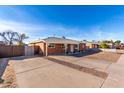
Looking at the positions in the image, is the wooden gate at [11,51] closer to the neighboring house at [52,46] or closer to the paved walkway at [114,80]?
the neighboring house at [52,46]

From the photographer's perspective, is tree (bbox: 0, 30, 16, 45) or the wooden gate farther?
tree (bbox: 0, 30, 16, 45)

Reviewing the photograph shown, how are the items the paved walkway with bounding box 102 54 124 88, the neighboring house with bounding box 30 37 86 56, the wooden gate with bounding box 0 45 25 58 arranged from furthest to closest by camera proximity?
the neighboring house with bounding box 30 37 86 56 → the wooden gate with bounding box 0 45 25 58 → the paved walkway with bounding box 102 54 124 88

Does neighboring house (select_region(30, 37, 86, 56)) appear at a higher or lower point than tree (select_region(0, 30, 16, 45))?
lower

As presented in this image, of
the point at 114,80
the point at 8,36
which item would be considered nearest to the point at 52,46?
the point at 114,80

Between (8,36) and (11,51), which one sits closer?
(11,51)

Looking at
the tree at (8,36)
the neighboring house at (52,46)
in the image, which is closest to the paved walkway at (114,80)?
the neighboring house at (52,46)

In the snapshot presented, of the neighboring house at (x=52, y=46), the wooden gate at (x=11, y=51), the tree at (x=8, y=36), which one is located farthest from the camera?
the tree at (x=8, y=36)

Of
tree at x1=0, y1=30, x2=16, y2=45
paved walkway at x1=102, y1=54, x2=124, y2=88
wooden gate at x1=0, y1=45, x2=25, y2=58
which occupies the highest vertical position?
tree at x1=0, y1=30, x2=16, y2=45

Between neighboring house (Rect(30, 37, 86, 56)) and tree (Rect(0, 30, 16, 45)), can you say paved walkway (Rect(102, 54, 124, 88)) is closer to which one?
neighboring house (Rect(30, 37, 86, 56))

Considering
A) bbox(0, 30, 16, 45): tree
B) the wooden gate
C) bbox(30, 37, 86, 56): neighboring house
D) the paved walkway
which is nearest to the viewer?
the paved walkway

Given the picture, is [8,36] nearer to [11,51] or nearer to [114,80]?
[11,51]

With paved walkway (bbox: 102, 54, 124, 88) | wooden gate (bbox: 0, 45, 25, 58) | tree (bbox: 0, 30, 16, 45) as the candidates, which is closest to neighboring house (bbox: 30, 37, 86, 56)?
wooden gate (bbox: 0, 45, 25, 58)
